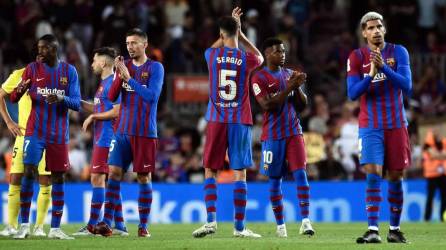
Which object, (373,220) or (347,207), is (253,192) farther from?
(373,220)

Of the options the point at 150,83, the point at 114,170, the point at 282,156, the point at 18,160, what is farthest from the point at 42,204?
the point at 282,156

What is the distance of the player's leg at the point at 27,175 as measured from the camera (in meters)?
14.2

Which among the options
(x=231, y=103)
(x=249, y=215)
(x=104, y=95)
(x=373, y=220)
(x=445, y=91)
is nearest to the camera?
(x=373, y=220)

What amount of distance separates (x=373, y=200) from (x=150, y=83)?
322 centimetres


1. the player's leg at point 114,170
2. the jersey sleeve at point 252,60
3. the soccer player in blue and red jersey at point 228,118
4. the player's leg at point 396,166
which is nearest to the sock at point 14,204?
the player's leg at point 114,170

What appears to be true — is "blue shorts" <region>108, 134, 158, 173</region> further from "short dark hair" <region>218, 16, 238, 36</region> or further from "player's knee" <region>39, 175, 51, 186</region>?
"short dark hair" <region>218, 16, 238, 36</region>

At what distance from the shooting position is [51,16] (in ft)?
86.5

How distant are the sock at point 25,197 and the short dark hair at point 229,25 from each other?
9.94 ft

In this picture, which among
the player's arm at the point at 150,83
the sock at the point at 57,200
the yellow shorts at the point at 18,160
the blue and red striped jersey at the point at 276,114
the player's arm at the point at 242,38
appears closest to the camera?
the player's arm at the point at 150,83

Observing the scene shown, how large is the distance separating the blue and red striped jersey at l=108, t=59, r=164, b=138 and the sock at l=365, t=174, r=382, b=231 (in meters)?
2.94

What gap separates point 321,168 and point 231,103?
9.43 m

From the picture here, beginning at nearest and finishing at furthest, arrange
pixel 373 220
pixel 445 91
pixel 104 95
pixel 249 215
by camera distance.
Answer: pixel 373 220, pixel 104 95, pixel 249 215, pixel 445 91

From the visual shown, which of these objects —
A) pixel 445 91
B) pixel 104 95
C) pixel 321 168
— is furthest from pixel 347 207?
pixel 104 95

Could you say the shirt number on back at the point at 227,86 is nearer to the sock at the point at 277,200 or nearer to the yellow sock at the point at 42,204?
the sock at the point at 277,200
